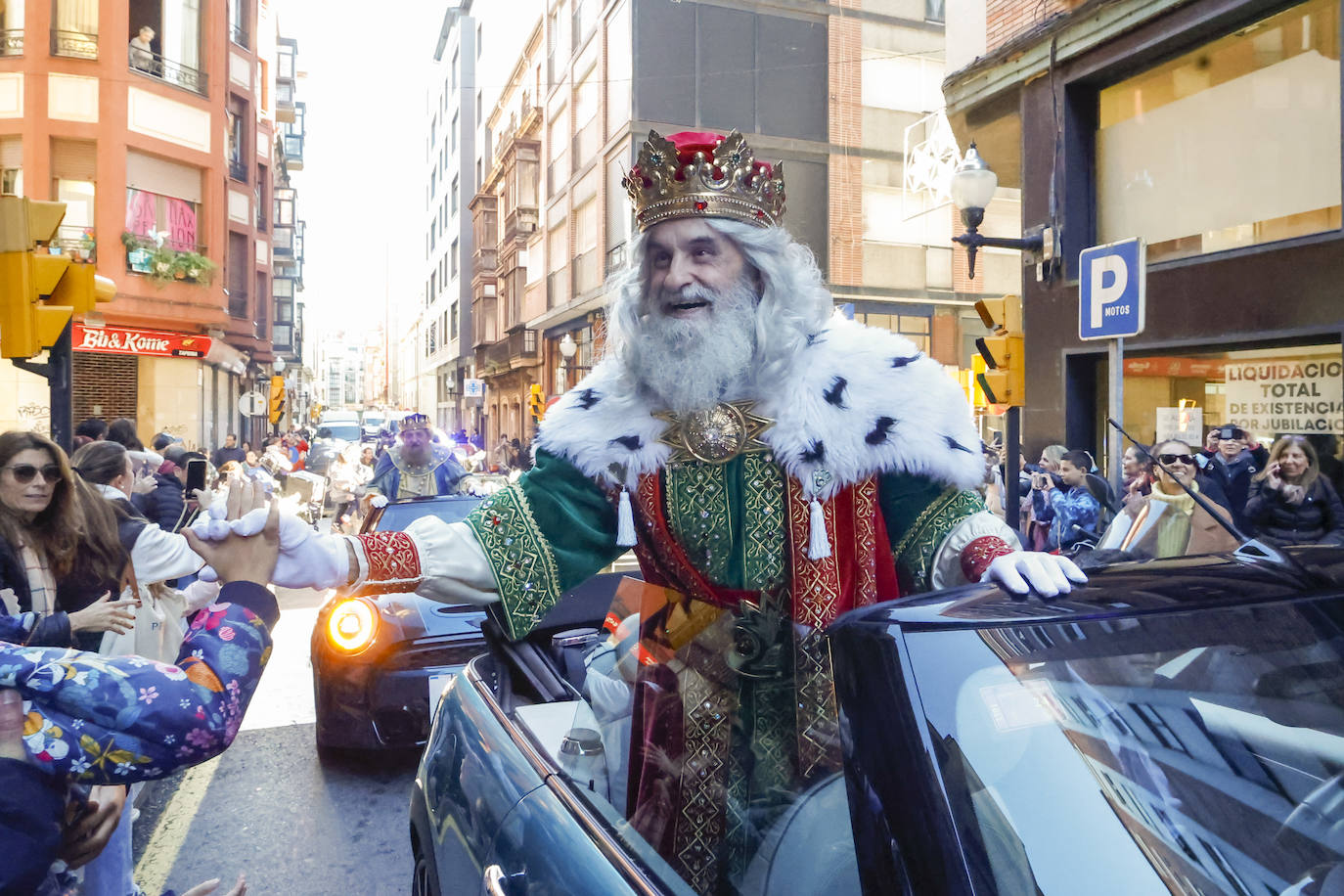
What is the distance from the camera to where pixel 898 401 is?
7.38 feet

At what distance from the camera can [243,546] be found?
5.45 ft

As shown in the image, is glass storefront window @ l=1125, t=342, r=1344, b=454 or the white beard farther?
glass storefront window @ l=1125, t=342, r=1344, b=454

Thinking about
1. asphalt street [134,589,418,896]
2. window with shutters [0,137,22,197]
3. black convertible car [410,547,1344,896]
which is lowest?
asphalt street [134,589,418,896]

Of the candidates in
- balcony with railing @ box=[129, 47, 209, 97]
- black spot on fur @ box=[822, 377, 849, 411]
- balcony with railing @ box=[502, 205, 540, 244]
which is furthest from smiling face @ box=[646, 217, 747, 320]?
balcony with railing @ box=[502, 205, 540, 244]

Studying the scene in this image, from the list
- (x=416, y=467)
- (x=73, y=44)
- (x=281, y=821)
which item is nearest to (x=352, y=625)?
(x=281, y=821)

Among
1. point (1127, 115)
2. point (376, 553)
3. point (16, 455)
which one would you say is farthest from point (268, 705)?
point (1127, 115)

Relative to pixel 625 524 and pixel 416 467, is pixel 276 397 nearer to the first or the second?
pixel 416 467

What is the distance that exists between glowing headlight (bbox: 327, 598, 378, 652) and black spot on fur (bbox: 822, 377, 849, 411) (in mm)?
3093

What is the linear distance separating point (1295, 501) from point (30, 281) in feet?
27.0

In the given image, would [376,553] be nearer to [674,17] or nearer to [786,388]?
[786,388]

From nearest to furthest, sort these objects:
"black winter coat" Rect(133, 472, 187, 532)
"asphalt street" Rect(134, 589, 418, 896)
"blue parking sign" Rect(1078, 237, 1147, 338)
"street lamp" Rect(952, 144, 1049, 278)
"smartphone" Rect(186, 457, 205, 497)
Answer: "smartphone" Rect(186, 457, 205, 497)
"asphalt street" Rect(134, 589, 418, 896)
"blue parking sign" Rect(1078, 237, 1147, 338)
"black winter coat" Rect(133, 472, 187, 532)
"street lamp" Rect(952, 144, 1049, 278)

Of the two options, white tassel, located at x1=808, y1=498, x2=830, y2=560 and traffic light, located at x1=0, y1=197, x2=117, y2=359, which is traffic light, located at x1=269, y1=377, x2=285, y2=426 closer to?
traffic light, located at x1=0, y1=197, x2=117, y2=359

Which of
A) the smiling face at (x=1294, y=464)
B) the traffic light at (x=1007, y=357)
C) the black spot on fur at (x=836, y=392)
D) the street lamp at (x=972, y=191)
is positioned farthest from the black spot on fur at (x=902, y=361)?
the street lamp at (x=972, y=191)

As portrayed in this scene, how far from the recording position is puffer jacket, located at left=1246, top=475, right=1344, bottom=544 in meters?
5.34
